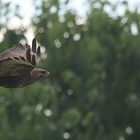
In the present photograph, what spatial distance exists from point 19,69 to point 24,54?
0.16ft

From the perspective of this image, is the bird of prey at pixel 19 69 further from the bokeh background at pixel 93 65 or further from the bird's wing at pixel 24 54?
the bokeh background at pixel 93 65

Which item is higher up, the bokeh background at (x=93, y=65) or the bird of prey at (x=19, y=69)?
the bird of prey at (x=19, y=69)

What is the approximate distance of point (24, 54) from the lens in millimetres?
1169

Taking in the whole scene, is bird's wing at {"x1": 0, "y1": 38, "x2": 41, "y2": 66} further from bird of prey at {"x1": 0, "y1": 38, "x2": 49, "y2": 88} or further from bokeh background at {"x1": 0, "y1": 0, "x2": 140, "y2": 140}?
bokeh background at {"x1": 0, "y1": 0, "x2": 140, "y2": 140}

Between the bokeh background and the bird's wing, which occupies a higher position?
the bird's wing

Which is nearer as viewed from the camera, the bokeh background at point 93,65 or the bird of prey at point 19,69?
the bird of prey at point 19,69

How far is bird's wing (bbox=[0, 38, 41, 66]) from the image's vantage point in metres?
1.12

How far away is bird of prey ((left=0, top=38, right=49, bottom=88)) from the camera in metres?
1.11

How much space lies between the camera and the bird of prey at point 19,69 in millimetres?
1107

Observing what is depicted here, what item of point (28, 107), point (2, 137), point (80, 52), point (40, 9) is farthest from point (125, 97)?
point (2, 137)

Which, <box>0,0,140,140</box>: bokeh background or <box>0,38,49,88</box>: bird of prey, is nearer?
<box>0,38,49,88</box>: bird of prey

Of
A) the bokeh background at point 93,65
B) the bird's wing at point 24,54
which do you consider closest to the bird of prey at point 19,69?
the bird's wing at point 24,54

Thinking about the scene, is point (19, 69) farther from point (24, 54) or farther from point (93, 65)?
point (93, 65)

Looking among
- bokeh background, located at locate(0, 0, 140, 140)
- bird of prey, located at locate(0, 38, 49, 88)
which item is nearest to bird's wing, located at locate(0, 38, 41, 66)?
bird of prey, located at locate(0, 38, 49, 88)
